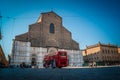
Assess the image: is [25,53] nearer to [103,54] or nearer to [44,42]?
[44,42]

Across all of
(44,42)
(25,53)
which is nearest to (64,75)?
(25,53)

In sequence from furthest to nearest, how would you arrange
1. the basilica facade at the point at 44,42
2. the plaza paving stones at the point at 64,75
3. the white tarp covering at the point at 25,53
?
the basilica facade at the point at 44,42, the white tarp covering at the point at 25,53, the plaza paving stones at the point at 64,75

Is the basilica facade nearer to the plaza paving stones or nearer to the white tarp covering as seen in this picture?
the white tarp covering

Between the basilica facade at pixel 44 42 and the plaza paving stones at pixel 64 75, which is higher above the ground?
the basilica facade at pixel 44 42

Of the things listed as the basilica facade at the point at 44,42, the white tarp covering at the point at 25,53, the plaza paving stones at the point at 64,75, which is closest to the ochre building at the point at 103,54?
the basilica facade at the point at 44,42

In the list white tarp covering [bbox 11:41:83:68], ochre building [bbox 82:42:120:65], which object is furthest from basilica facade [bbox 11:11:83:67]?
ochre building [bbox 82:42:120:65]

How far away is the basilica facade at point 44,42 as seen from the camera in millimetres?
36250

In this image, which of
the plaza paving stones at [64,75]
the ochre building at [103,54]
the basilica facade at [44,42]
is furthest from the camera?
the ochre building at [103,54]

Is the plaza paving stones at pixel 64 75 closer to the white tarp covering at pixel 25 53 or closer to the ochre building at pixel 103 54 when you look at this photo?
the white tarp covering at pixel 25 53

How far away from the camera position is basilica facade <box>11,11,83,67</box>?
36250 millimetres

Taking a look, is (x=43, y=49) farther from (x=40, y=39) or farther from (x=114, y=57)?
(x=114, y=57)

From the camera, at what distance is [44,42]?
134 ft

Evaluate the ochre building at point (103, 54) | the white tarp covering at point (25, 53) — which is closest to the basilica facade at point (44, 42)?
the white tarp covering at point (25, 53)

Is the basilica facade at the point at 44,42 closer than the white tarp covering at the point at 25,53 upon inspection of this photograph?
No
